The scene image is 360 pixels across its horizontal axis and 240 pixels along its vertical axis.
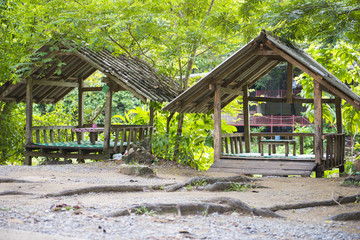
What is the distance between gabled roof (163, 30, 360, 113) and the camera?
Result: 441 inches

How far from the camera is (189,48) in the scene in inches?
540

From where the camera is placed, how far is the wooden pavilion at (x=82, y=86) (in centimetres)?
1430

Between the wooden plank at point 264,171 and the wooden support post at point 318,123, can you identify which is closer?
the wooden plank at point 264,171

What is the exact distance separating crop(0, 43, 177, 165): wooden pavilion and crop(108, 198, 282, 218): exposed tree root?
7.15m

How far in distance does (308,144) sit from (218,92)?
13.4m

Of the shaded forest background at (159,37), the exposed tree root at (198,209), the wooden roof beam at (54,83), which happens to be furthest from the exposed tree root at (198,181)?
the wooden roof beam at (54,83)

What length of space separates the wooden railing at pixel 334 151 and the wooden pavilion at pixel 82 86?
4.95 m

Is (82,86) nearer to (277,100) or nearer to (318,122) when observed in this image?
(277,100)

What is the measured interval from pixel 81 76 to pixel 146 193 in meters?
9.68

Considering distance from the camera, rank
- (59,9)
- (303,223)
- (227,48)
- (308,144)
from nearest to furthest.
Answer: (303,223) < (59,9) < (227,48) < (308,144)

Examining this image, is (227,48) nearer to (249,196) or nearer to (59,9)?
(59,9)

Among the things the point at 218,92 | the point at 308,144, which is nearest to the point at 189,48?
the point at 218,92

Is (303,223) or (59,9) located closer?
(303,223)

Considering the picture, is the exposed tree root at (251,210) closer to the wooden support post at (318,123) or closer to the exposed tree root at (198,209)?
the exposed tree root at (198,209)
